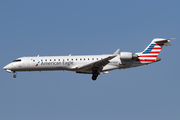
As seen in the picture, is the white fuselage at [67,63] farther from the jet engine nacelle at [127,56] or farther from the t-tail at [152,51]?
the t-tail at [152,51]

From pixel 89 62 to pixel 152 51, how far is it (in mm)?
7155

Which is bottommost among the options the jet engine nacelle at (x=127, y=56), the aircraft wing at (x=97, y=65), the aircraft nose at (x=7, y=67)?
the aircraft wing at (x=97, y=65)

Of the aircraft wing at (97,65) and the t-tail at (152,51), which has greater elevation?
the t-tail at (152,51)

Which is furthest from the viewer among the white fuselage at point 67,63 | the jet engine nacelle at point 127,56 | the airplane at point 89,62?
the white fuselage at point 67,63

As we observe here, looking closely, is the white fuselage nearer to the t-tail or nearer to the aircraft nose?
the t-tail

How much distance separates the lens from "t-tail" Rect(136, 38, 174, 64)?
126 ft

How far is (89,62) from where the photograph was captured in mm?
38188

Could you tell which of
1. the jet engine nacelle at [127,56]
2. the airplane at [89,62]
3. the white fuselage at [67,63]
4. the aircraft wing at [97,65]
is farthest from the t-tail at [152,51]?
the aircraft wing at [97,65]

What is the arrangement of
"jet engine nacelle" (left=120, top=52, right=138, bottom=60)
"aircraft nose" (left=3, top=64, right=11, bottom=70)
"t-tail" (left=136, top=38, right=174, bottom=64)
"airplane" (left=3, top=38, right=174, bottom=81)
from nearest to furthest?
"jet engine nacelle" (left=120, top=52, right=138, bottom=60), "airplane" (left=3, top=38, right=174, bottom=81), "t-tail" (left=136, top=38, right=174, bottom=64), "aircraft nose" (left=3, top=64, right=11, bottom=70)

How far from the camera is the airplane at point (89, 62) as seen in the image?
37.8 meters

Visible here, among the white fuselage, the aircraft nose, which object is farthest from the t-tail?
the aircraft nose

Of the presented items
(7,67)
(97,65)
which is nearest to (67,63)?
(97,65)

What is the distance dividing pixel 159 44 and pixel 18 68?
16.1m

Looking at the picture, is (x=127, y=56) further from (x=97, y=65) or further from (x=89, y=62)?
(x=89, y=62)
